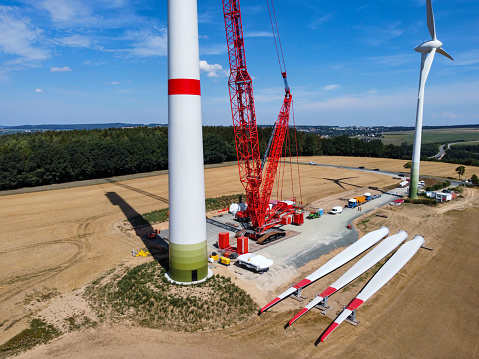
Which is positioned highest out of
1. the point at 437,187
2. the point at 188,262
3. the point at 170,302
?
the point at 437,187

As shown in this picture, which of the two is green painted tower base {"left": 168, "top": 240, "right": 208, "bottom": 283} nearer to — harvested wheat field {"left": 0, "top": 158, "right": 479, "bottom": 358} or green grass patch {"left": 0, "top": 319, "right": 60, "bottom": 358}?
harvested wheat field {"left": 0, "top": 158, "right": 479, "bottom": 358}

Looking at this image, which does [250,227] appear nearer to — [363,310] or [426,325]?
[363,310]

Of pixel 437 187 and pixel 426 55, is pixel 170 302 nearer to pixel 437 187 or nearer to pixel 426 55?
pixel 426 55

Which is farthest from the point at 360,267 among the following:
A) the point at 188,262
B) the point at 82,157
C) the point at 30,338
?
the point at 82,157

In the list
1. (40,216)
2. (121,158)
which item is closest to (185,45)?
(40,216)

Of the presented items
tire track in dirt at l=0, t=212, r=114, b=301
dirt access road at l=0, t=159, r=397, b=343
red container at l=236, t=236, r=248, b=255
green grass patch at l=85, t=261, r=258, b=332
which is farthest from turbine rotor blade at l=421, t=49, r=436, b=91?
tire track in dirt at l=0, t=212, r=114, b=301

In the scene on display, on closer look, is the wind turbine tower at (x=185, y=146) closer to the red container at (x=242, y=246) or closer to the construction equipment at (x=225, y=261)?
the construction equipment at (x=225, y=261)
